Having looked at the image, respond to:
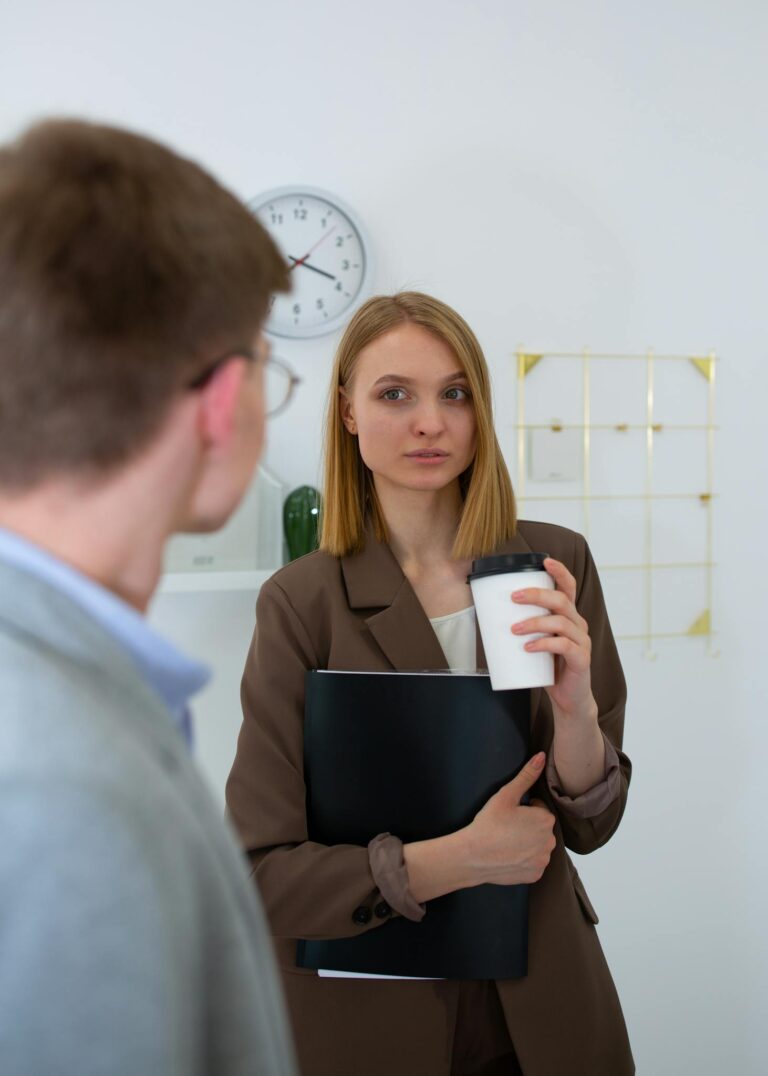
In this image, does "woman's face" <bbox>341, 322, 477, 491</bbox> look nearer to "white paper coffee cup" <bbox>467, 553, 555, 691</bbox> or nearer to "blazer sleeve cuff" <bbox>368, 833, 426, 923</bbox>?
"white paper coffee cup" <bbox>467, 553, 555, 691</bbox>

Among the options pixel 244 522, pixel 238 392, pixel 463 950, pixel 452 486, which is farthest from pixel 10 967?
pixel 244 522

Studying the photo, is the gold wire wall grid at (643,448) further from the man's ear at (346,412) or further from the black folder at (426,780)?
the black folder at (426,780)

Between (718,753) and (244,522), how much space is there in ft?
4.47

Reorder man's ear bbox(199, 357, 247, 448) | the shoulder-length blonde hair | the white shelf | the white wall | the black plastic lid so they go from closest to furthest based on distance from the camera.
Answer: man's ear bbox(199, 357, 247, 448) < the black plastic lid < the shoulder-length blonde hair < the white shelf < the white wall

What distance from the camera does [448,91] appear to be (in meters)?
2.21

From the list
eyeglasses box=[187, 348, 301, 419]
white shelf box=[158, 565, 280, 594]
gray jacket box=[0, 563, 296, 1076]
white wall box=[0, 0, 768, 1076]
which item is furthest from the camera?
white wall box=[0, 0, 768, 1076]

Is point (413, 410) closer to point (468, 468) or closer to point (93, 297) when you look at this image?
point (468, 468)

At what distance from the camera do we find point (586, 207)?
2.31 m

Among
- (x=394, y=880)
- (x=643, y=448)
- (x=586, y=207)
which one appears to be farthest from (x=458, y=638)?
(x=586, y=207)

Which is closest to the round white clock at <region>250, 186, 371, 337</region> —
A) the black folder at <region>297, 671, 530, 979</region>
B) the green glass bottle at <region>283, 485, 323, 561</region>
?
the green glass bottle at <region>283, 485, 323, 561</region>

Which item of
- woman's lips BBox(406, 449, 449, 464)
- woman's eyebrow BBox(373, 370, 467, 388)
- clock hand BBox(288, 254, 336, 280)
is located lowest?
woman's lips BBox(406, 449, 449, 464)

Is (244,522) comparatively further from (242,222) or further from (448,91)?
(242,222)

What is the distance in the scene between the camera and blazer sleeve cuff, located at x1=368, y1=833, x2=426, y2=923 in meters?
1.04

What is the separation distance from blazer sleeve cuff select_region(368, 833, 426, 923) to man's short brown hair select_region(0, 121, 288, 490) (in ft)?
2.34
